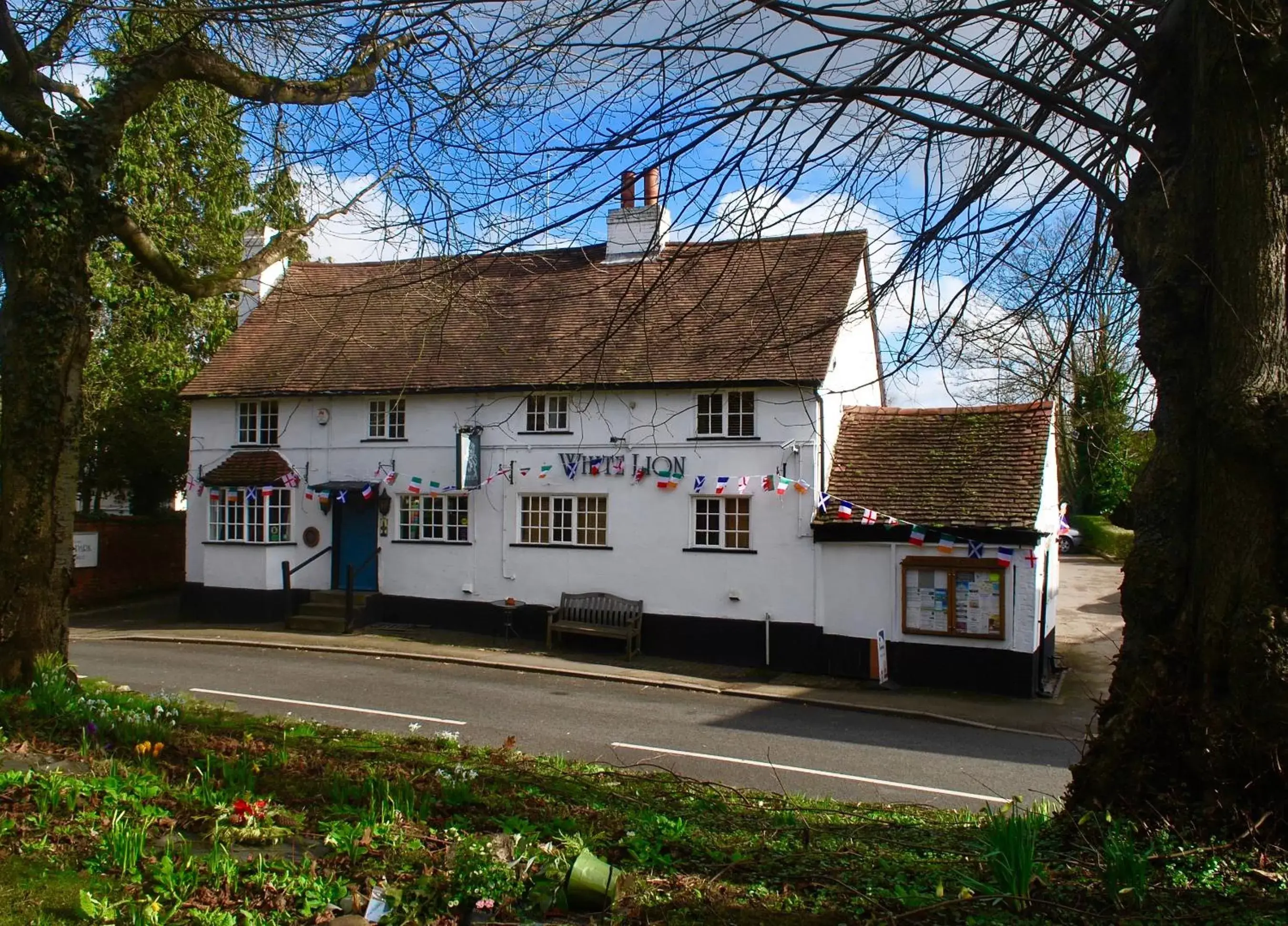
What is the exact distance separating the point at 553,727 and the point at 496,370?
9910 millimetres

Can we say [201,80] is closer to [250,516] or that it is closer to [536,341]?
[536,341]

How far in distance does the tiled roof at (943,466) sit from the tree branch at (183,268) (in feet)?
36.0

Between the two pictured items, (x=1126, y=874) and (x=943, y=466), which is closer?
(x=1126, y=874)

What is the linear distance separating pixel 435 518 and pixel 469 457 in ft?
6.37

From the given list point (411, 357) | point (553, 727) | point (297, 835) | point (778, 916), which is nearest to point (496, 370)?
point (411, 357)

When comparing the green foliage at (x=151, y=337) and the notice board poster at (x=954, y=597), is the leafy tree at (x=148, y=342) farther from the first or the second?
the notice board poster at (x=954, y=597)

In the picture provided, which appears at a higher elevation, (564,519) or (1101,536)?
(564,519)

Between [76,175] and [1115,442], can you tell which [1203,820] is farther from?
[76,175]

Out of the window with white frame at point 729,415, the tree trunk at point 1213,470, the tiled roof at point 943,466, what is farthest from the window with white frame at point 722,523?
the tree trunk at point 1213,470

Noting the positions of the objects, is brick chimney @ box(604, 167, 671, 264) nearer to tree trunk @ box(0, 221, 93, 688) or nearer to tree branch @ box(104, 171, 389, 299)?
tree branch @ box(104, 171, 389, 299)

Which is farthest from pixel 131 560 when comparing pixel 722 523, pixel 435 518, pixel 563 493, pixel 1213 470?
pixel 1213 470

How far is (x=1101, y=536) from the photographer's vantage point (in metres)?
40.1

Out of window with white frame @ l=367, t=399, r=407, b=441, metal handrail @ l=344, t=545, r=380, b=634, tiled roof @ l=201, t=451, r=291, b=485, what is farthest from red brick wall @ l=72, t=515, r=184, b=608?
window with white frame @ l=367, t=399, r=407, b=441

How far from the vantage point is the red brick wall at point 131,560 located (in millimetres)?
24875
